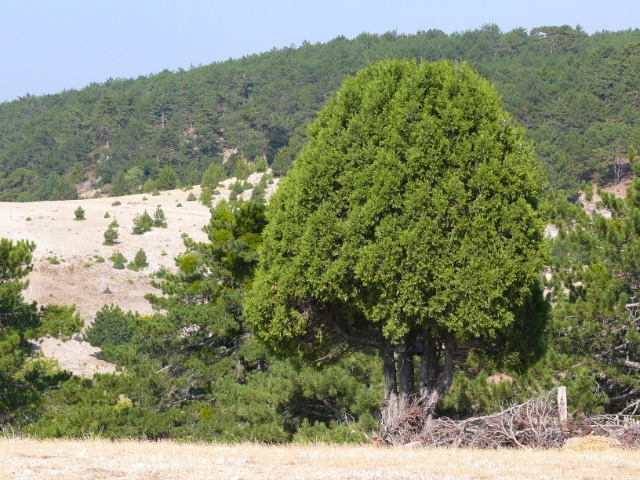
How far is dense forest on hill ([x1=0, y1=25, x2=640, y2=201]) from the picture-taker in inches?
3258

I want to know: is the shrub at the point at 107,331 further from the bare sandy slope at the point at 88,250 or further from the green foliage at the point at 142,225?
the green foliage at the point at 142,225

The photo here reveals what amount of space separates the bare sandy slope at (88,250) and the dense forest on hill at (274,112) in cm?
1610

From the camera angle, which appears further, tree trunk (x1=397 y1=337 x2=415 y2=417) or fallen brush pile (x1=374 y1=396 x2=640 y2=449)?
tree trunk (x1=397 y1=337 x2=415 y2=417)

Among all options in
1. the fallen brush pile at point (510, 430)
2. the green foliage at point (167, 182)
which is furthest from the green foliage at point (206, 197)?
the fallen brush pile at point (510, 430)

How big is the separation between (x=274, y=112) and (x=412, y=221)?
101 meters

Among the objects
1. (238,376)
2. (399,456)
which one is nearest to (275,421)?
(238,376)

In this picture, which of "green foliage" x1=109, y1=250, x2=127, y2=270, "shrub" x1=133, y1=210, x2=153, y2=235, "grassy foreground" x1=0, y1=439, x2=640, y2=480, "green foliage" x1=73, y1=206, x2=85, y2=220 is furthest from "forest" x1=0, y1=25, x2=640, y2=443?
"green foliage" x1=73, y1=206, x2=85, y2=220

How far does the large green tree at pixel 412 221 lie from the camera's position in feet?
39.9

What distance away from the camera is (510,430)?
12586mm

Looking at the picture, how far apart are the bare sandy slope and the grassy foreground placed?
29.2 metres

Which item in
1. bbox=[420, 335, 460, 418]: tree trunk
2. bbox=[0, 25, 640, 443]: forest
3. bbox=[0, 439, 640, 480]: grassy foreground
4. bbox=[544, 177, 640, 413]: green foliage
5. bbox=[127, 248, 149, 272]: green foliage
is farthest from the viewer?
bbox=[127, 248, 149, 272]: green foliage

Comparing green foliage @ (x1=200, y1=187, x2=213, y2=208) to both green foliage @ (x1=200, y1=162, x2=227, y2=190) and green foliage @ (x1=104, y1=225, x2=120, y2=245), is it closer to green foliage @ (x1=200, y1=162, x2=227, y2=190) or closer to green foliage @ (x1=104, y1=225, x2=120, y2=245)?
green foliage @ (x1=200, y1=162, x2=227, y2=190)

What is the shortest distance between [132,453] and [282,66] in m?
127

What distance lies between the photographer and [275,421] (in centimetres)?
1777
